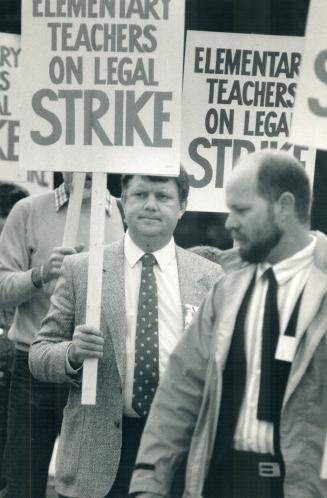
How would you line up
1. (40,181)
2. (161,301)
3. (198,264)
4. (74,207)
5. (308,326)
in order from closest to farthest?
(308,326) < (161,301) < (198,264) < (74,207) < (40,181)

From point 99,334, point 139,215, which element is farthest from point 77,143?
point 99,334

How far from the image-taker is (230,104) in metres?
6.02

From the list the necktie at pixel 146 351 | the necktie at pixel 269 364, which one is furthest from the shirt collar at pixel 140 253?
the necktie at pixel 269 364

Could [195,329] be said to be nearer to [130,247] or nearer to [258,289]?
[258,289]

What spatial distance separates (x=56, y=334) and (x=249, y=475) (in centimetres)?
126

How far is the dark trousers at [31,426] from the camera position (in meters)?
5.88

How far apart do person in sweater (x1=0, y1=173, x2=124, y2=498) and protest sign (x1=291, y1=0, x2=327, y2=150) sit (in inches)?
69.8

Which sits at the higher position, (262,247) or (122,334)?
(262,247)

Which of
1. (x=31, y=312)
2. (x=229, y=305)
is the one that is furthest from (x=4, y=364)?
(x=229, y=305)

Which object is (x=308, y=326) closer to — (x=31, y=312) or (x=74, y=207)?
(x=74, y=207)

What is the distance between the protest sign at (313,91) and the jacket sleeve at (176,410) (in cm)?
71

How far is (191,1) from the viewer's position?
356 inches

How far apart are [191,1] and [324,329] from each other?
5.64 meters

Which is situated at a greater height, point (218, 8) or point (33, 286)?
point (218, 8)
